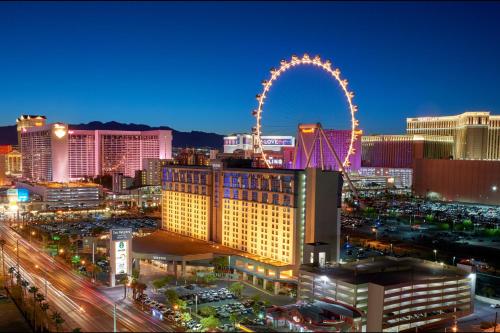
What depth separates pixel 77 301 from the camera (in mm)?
37594

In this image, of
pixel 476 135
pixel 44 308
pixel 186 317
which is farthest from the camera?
pixel 476 135

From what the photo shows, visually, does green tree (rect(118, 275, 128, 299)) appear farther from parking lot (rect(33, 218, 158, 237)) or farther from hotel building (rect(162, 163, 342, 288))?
parking lot (rect(33, 218, 158, 237))

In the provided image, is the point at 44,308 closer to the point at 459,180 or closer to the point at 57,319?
the point at 57,319

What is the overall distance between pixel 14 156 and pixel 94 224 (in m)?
109

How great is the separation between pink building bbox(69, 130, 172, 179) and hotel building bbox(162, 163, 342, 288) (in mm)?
89702

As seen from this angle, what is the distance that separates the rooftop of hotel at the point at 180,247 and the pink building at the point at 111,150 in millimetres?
86671

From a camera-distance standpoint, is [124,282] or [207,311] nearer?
[207,311]

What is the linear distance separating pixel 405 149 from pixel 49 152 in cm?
10949

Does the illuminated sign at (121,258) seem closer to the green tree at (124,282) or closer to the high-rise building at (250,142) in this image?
the green tree at (124,282)

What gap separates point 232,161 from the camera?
5497 centimetres

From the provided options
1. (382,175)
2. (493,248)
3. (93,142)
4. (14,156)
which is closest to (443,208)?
(493,248)

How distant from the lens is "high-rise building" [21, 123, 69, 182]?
422 feet

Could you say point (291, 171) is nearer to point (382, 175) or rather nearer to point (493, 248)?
point (493, 248)

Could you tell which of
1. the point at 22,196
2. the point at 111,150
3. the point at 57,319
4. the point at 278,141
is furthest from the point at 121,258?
the point at 111,150
